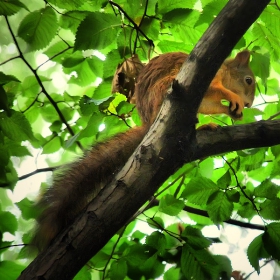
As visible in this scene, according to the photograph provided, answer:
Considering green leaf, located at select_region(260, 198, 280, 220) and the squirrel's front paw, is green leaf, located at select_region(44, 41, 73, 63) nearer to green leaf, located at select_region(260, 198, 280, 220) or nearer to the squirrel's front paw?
the squirrel's front paw

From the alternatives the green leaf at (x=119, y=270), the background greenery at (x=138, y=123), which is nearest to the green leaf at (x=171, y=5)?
the background greenery at (x=138, y=123)

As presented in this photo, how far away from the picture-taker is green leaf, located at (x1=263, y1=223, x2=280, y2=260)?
5.55 ft

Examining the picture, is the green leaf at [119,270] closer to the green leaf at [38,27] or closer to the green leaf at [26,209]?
the green leaf at [26,209]

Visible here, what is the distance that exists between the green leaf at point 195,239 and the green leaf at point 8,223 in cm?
79

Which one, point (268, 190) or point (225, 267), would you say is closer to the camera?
point (268, 190)

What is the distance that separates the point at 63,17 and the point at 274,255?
4.65 ft

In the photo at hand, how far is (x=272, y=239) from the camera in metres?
1.71

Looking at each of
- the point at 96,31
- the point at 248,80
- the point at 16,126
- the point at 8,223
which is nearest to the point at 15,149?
the point at 16,126

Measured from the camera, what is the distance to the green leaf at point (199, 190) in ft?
5.79

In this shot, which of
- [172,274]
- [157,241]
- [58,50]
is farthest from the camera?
[58,50]

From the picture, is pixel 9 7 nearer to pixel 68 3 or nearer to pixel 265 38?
pixel 68 3

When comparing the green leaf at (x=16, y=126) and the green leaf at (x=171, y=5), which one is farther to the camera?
the green leaf at (x=171, y=5)

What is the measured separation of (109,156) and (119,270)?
48 centimetres

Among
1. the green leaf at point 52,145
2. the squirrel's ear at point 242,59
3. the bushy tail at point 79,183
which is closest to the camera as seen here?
the bushy tail at point 79,183
